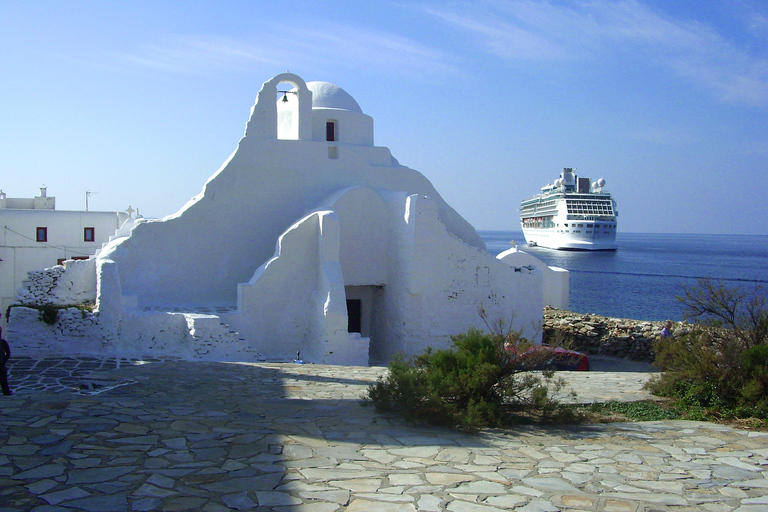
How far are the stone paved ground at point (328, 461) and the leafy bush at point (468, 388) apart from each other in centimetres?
23

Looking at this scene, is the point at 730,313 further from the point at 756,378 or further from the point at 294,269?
the point at 294,269

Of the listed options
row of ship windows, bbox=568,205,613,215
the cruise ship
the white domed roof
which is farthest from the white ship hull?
the white domed roof

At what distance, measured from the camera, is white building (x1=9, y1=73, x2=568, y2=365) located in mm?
12250

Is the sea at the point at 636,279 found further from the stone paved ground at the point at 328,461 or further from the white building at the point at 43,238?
the stone paved ground at the point at 328,461

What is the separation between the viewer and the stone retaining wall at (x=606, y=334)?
60.7 ft

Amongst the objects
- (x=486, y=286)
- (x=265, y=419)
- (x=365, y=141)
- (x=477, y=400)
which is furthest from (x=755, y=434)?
(x=365, y=141)

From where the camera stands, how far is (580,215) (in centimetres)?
7438

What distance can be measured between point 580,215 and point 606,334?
190ft

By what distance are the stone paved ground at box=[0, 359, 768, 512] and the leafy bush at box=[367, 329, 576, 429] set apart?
227 mm

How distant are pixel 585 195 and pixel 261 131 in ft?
210

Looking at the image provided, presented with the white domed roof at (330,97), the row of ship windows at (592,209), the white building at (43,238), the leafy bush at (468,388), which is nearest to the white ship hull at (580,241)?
the row of ship windows at (592,209)

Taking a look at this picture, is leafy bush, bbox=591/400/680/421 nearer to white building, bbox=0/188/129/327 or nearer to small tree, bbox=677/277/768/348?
small tree, bbox=677/277/768/348

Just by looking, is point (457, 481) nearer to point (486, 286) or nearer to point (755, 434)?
point (755, 434)

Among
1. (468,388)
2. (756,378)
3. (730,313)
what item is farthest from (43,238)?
(756,378)
